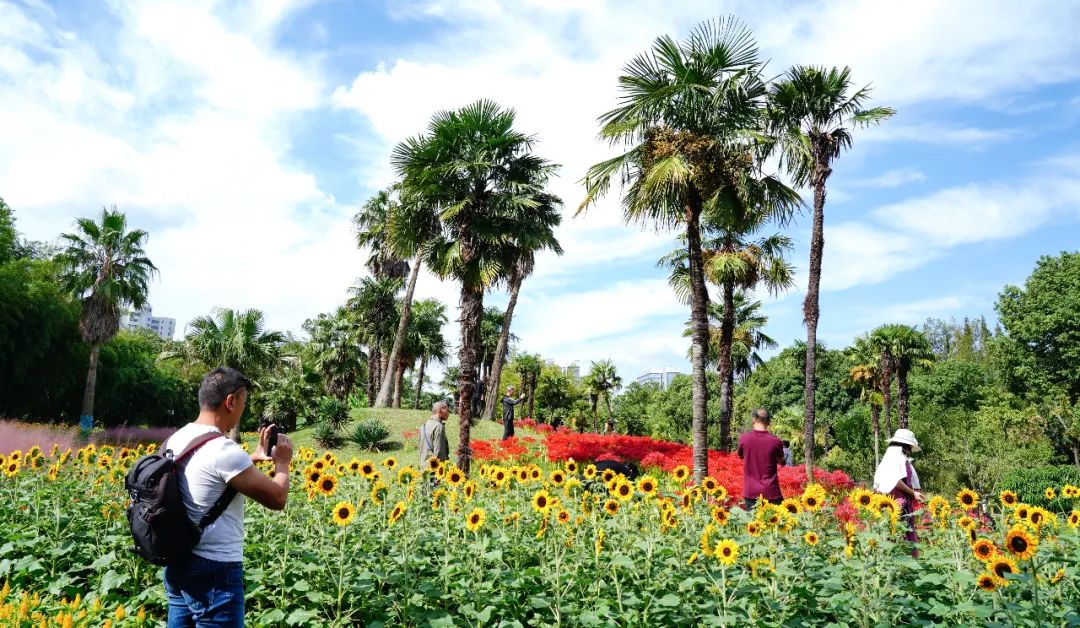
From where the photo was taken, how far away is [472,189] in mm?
13883

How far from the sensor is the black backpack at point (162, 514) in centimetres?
271

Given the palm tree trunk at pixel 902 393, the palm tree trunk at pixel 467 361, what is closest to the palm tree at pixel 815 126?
the palm tree trunk at pixel 467 361

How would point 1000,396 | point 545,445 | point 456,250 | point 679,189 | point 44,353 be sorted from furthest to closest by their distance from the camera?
point 1000,396 → point 44,353 → point 545,445 → point 456,250 → point 679,189

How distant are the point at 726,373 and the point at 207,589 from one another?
1829 cm

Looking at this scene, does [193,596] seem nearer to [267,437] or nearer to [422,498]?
[267,437]

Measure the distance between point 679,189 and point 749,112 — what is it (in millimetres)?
1992

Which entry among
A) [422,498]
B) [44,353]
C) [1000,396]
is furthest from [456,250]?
[1000,396]

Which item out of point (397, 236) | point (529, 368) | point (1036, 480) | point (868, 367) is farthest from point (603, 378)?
point (397, 236)

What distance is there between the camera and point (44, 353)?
2770 centimetres

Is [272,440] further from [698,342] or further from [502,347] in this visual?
[502,347]

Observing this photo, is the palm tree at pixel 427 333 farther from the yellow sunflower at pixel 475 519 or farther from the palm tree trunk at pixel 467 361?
the yellow sunflower at pixel 475 519

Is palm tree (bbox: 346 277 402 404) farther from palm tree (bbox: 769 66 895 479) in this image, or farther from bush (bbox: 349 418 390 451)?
palm tree (bbox: 769 66 895 479)

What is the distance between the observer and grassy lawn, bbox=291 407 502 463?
2078 centimetres

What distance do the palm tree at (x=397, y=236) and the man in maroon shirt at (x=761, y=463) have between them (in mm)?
9128
